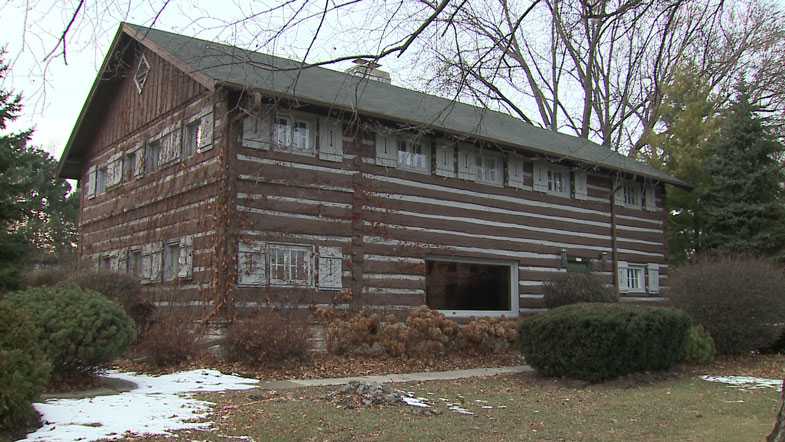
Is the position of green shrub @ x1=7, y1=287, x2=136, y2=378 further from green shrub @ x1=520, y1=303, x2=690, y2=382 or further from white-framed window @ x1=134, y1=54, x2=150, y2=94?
white-framed window @ x1=134, y1=54, x2=150, y2=94

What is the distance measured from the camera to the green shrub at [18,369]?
20.3 ft

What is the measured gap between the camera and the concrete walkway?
1034 centimetres

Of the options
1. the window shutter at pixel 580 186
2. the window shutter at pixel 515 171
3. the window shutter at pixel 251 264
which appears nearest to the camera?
the window shutter at pixel 251 264

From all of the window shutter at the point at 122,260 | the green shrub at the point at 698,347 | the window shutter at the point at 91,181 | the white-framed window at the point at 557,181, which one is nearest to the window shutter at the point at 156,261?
the window shutter at the point at 122,260

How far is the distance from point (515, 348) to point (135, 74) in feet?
38.7

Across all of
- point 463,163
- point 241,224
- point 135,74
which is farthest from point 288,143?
point 135,74

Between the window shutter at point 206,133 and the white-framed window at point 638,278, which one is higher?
the window shutter at point 206,133

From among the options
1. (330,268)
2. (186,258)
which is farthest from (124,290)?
(330,268)

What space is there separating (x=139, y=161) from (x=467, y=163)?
824 centimetres

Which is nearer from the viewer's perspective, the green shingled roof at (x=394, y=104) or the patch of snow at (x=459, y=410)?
the patch of snow at (x=459, y=410)

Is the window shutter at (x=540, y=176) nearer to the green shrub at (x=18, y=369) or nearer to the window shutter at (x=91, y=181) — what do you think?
the window shutter at (x=91, y=181)

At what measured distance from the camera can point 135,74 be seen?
1803 cm

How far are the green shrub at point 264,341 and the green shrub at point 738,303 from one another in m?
8.65

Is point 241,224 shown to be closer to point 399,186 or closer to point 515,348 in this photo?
point 399,186
